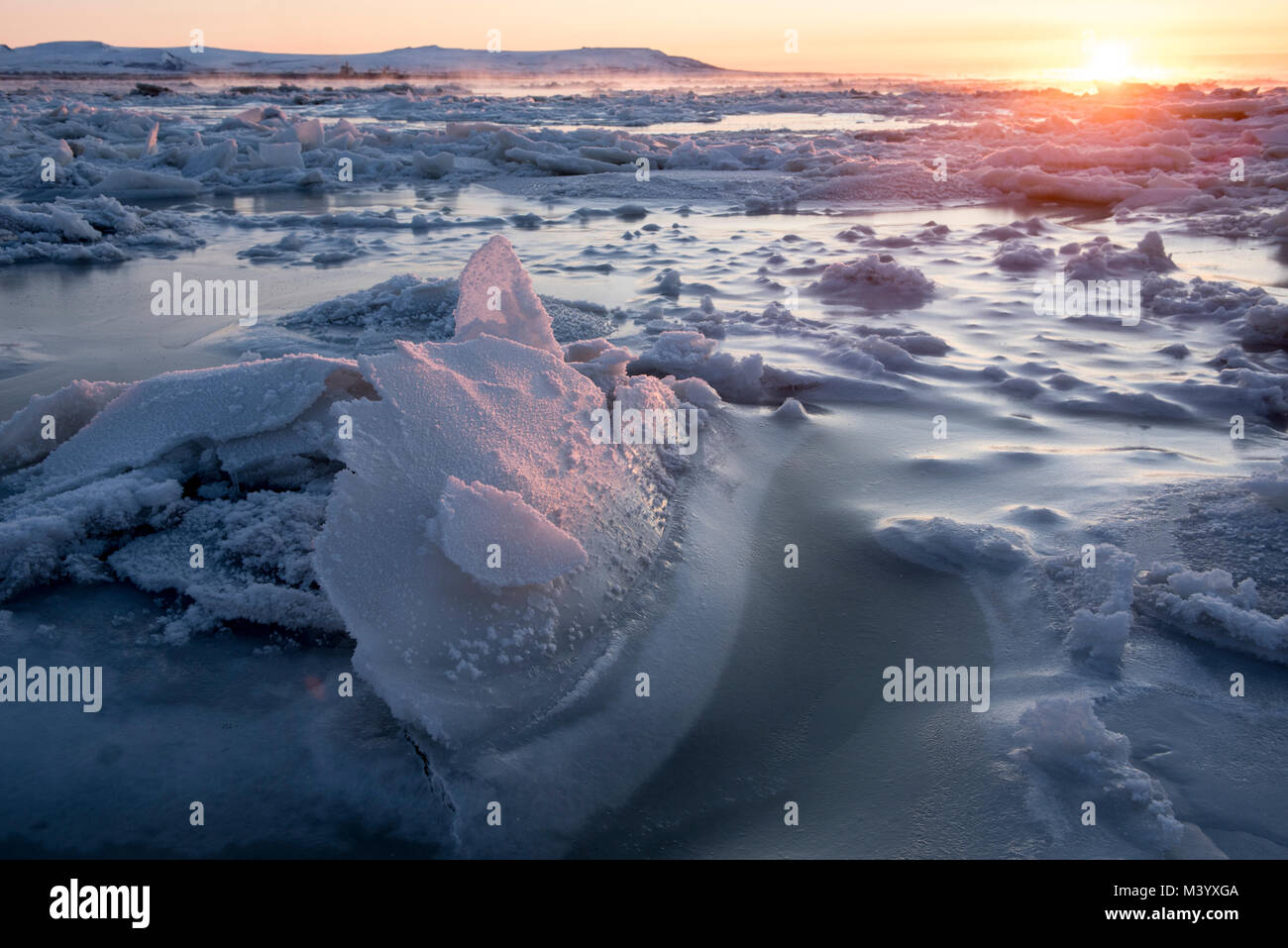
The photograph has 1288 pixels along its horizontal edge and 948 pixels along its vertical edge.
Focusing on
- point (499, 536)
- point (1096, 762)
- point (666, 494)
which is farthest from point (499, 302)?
point (1096, 762)

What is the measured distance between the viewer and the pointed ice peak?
9.31 ft

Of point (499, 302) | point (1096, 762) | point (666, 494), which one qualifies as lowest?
point (1096, 762)

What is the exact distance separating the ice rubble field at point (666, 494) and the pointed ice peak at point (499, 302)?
2cm

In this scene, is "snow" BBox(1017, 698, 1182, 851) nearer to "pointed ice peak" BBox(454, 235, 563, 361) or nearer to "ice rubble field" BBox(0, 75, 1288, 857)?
"ice rubble field" BBox(0, 75, 1288, 857)

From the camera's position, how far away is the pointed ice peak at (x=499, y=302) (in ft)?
9.31

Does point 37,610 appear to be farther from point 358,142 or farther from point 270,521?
point 358,142

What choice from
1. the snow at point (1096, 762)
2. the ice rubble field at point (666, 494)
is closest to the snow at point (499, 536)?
the ice rubble field at point (666, 494)

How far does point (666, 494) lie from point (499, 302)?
92 centimetres

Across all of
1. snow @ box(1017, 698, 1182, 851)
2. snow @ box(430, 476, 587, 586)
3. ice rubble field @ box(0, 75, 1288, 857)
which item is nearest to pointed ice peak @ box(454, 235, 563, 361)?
ice rubble field @ box(0, 75, 1288, 857)

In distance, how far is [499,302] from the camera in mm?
2893

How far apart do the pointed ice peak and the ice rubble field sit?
0.06 ft

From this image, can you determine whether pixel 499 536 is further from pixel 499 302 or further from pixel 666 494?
pixel 499 302
